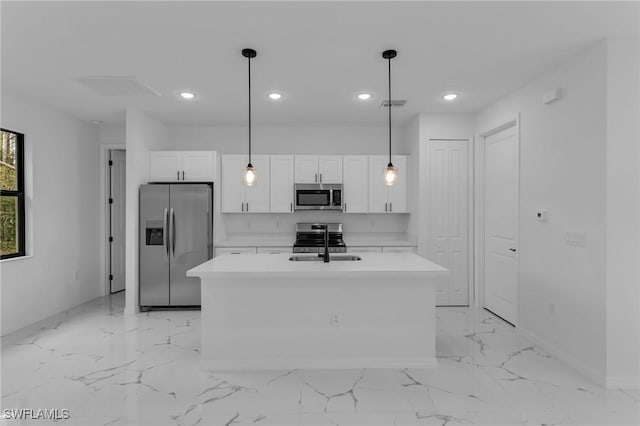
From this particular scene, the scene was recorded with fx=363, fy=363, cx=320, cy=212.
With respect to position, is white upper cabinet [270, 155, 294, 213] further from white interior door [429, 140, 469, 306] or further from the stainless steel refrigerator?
white interior door [429, 140, 469, 306]

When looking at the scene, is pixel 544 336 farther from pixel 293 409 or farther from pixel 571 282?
pixel 293 409

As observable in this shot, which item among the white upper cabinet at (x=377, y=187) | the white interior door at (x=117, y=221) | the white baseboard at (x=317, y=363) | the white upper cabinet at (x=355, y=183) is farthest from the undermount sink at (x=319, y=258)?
the white interior door at (x=117, y=221)

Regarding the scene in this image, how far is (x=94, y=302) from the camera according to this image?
200 inches

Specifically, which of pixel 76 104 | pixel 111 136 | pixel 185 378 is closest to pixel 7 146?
pixel 76 104

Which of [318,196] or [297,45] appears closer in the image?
[297,45]

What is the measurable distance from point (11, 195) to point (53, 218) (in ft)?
1.79

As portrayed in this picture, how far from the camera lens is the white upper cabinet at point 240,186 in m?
5.14

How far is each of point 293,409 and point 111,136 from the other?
4.84 m

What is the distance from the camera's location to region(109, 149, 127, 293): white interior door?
5.52 metres

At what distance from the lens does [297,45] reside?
279 centimetres

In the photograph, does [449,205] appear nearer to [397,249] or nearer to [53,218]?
[397,249]

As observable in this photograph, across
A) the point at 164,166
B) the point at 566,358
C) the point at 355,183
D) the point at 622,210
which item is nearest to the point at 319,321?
the point at 566,358

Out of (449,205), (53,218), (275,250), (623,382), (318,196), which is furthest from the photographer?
(318,196)

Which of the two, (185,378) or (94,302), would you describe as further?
(94,302)
